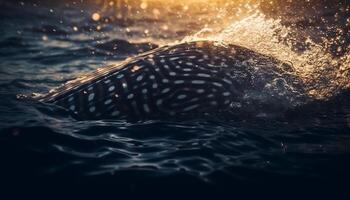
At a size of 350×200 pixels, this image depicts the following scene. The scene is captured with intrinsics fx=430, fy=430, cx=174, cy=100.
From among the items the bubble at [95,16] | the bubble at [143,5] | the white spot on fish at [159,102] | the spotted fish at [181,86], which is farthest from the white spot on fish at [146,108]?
the bubble at [143,5]

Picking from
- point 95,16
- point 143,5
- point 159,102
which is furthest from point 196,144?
point 143,5

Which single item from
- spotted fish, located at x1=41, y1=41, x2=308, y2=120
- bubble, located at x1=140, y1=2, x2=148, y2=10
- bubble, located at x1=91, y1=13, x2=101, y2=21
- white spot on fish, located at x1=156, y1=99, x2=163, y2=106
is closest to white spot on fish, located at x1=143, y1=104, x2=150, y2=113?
spotted fish, located at x1=41, y1=41, x2=308, y2=120

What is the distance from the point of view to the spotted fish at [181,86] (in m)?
4.43

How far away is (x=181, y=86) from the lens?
176 inches

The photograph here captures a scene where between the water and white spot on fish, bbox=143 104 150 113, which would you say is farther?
white spot on fish, bbox=143 104 150 113

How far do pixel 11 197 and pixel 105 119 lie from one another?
1.65m

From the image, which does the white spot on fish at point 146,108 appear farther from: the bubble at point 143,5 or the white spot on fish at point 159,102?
the bubble at point 143,5

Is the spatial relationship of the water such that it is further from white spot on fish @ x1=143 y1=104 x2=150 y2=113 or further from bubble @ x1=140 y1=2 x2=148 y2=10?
bubble @ x1=140 y1=2 x2=148 y2=10

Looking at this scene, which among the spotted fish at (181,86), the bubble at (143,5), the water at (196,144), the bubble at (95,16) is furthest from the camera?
the bubble at (143,5)

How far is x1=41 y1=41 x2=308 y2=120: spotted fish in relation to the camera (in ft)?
14.5

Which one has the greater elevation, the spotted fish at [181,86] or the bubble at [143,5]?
the bubble at [143,5]

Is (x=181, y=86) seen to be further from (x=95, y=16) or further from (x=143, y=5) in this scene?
(x=143, y=5)

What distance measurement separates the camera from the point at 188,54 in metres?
4.82

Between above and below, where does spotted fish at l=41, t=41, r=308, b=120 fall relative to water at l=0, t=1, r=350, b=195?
above
